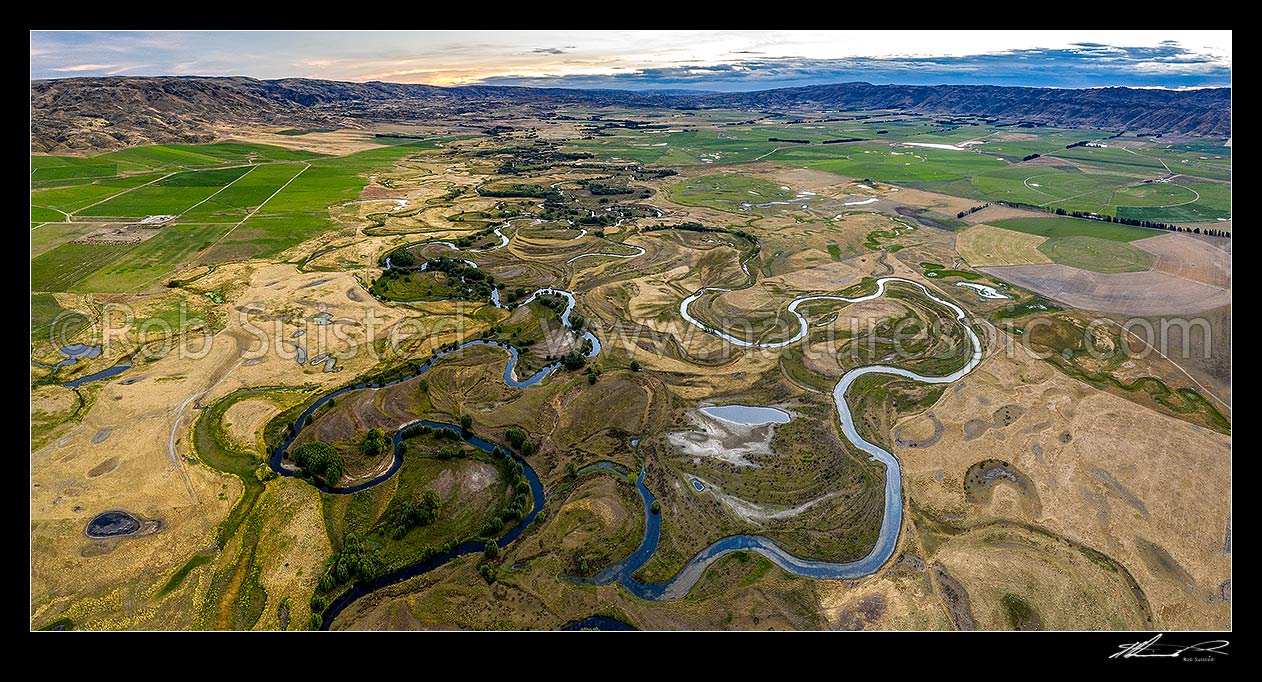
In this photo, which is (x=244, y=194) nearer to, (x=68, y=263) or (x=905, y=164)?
(x=68, y=263)

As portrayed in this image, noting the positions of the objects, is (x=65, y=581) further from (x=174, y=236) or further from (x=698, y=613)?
(x=174, y=236)

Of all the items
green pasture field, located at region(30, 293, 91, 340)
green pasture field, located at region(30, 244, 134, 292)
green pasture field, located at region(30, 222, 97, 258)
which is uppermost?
green pasture field, located at region(30, 222, 97, 258)

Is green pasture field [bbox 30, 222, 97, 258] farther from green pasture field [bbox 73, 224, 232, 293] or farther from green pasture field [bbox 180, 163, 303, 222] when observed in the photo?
green pasture field [bbox 180, 163, 303, 222]

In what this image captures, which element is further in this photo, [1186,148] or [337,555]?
[1186,148]

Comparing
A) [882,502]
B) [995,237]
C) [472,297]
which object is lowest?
[882,502]

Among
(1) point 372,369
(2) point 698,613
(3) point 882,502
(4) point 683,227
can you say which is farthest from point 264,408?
(4) point 683,227
